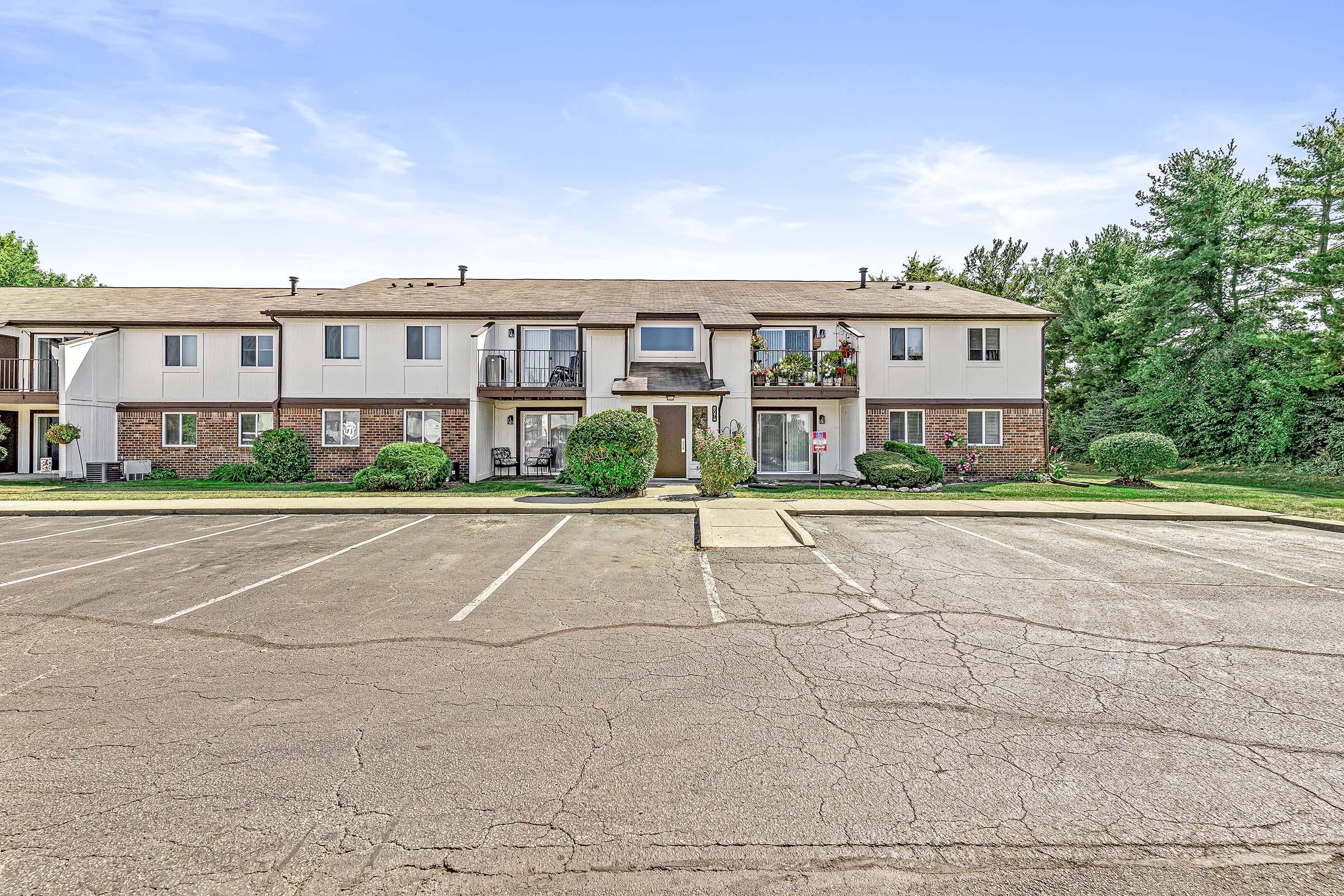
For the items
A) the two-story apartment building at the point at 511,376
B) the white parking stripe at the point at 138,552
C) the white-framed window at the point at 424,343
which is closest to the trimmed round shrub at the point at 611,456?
the two-story apartment building at the point at 511,376

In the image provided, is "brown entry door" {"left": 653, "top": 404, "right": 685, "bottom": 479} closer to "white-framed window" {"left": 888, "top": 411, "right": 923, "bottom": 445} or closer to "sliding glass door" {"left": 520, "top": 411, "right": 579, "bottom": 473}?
"sliding glass door" {"left": 520, "top": 411, "right": 579, "bottom": 473}

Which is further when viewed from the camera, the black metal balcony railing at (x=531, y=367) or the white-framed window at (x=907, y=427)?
the white-framed window at (x=907, y=427)

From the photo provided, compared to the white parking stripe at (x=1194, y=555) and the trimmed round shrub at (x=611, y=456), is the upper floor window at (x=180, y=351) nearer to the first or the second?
the trimmed round shrub at (x=611, y=456)

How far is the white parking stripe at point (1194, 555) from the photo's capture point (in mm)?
7457

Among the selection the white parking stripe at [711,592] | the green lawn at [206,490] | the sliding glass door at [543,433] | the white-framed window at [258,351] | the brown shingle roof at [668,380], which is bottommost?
the white parking stripe at [711,592]

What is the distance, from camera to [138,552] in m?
9.35

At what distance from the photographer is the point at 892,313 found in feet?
70.4

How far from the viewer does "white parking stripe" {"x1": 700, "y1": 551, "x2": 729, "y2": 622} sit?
611 centimetres

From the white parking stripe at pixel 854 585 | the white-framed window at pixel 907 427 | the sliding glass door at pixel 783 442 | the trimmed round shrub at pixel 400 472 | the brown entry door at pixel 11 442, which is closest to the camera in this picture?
the white parking stripe at pixel 854 585

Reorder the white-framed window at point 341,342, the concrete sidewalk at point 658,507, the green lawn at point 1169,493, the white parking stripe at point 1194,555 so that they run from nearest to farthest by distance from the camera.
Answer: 1. the white parking stripe at point 1194,555
2. the concrete sidewalk at point 658,507
3. the green lawn at point 1169,493
4. the white-framed window at point 341,342

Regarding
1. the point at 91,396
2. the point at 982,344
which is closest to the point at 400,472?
the point at 91,396

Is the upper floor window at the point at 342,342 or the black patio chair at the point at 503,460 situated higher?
the upper floor window at the point at 342,342

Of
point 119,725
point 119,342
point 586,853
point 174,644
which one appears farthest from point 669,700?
point 119,342

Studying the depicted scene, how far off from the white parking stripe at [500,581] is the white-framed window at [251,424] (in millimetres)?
15746
